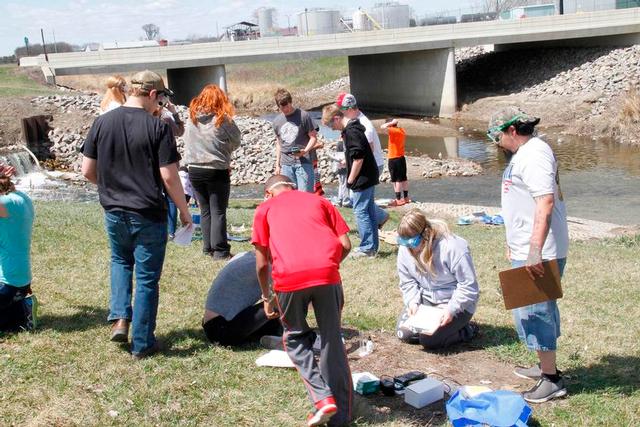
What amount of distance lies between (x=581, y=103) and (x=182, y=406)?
104 ft

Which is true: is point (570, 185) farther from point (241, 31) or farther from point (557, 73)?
point (241, 31)

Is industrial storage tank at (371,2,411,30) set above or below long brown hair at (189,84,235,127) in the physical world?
above

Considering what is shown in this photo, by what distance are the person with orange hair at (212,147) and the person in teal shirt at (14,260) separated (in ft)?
8.00

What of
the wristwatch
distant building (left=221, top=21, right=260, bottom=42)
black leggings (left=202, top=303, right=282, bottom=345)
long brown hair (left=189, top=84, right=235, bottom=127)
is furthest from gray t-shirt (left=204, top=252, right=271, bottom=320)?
distant building (left=221, top=21, right=260, bottom=42)

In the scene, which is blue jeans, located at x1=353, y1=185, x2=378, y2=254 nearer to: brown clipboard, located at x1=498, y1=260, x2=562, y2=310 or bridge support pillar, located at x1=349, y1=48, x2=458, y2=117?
brown clipboard, located at x1=498, y1=260, x2=562, y2=310

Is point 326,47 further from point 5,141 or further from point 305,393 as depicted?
point 305,393

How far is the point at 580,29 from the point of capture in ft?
132

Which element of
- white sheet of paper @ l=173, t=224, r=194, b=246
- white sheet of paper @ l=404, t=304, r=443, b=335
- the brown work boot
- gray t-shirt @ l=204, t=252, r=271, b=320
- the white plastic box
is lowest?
the white plastic box

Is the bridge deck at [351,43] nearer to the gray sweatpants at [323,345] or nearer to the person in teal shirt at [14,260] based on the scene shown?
the person in teal shirt at [14,260]

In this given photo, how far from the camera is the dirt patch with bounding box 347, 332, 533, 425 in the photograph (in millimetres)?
4656

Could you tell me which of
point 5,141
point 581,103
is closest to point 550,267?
point 5,141

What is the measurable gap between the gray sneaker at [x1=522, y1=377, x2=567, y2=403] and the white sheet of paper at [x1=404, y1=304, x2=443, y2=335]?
1.03 meters

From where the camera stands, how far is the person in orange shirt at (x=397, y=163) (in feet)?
48.7

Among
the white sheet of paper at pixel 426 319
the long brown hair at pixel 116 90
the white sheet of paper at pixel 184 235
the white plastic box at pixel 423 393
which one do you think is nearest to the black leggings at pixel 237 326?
the white sheet of paper at pixel 184 235
